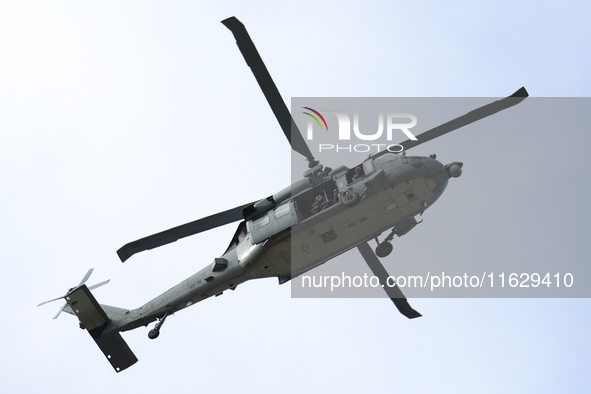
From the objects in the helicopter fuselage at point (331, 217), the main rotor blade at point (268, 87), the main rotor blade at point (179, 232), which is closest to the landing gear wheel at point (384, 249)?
the helicopter fuselage at point (331, 217)

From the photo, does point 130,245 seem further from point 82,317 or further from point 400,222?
point 400,222

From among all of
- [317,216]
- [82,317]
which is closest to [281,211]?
[317,216]

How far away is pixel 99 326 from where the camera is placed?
18.2m

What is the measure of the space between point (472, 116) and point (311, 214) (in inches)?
187

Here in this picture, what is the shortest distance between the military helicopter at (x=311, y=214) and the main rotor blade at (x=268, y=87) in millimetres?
24

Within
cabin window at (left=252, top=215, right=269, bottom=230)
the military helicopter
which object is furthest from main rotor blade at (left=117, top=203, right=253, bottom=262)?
cabin window at (left=252, top=215, right=269, bottom=230)

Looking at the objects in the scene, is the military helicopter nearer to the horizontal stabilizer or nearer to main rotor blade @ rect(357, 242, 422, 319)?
main rotor blade @ rect(357, 242, 422, 319)

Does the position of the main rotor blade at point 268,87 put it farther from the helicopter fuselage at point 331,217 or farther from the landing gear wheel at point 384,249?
the landing gear wheel at point 384,249

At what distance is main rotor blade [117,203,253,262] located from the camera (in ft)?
53.7

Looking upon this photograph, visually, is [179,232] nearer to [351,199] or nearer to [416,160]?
[351,199]

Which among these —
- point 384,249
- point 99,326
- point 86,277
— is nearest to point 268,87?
point 384,249

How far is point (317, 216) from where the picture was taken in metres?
14.9

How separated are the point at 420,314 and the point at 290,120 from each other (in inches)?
300

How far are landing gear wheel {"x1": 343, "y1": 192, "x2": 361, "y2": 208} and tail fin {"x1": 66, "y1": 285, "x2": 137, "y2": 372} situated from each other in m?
8.74
